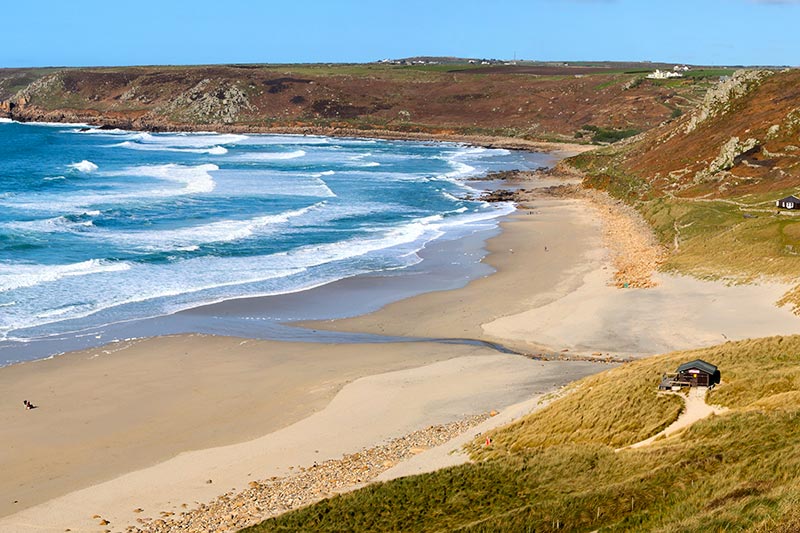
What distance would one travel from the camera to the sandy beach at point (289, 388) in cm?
2145

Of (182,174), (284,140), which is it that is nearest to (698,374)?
(182,174)

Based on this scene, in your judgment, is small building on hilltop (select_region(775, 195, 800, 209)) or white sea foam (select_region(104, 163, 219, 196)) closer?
small building on hilltop (select_region(775, 195, 800, 209))

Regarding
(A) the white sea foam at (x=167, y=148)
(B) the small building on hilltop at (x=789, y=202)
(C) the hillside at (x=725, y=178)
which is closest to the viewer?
(C) the hillside at (x=725, y=178)

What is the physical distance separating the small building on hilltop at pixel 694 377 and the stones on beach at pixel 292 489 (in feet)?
17.5

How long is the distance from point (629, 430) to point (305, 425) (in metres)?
9.04

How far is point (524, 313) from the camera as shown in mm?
36969

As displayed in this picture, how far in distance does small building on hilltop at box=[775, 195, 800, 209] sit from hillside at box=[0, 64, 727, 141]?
7688 centimetres

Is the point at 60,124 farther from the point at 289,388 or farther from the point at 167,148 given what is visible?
the point at 289,388

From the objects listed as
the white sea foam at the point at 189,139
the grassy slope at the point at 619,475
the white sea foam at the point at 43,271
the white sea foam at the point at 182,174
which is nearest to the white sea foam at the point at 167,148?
the white sea foam at the point at 189,139

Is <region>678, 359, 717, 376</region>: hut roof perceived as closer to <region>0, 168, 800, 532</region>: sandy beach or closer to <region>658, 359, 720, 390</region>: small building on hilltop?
<region>658, 359, 720, 390</region>: small building on hilltop

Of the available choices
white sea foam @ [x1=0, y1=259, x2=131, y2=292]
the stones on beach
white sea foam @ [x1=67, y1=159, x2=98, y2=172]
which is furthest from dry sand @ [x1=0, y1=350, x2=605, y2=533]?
white sea foam @ [x1=67, y1=159, x2=98, y2=172]

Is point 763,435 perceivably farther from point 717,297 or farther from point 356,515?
point 717,297

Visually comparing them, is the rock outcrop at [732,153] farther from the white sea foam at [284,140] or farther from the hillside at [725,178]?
the white sea foam at [284,140]

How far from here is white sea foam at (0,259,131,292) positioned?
40.9 metres
